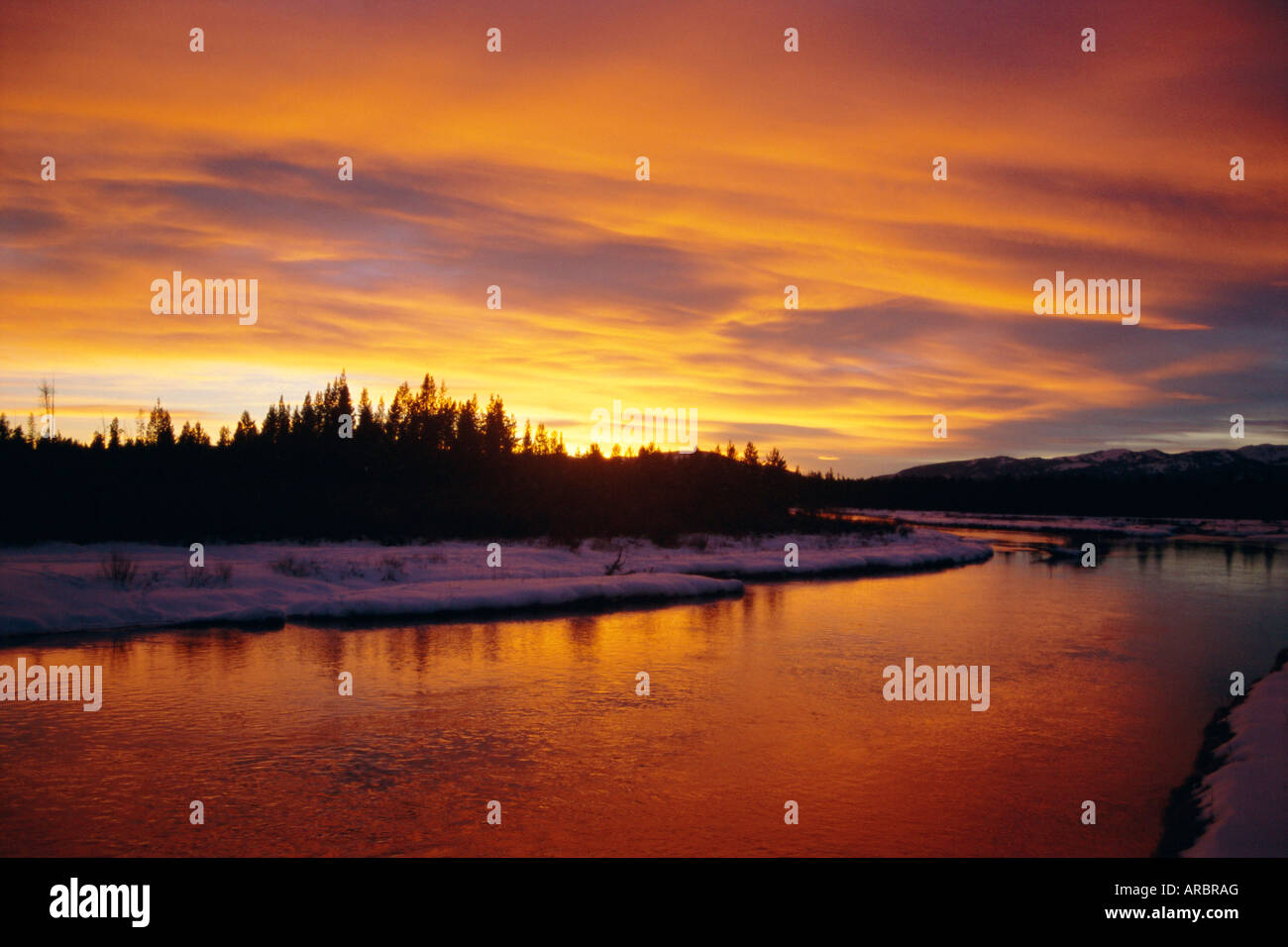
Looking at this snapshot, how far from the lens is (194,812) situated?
8.66 m

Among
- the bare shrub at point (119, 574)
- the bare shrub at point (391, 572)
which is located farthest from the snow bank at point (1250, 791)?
the bare shrub at point (119, 574)

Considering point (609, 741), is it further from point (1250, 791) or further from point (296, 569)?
point (296, 569)

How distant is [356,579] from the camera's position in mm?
25969

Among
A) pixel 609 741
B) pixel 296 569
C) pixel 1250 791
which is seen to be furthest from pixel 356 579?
pixel 1250 791

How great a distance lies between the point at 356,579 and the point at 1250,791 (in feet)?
74.8

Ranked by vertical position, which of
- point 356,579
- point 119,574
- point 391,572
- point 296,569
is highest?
point 119,574

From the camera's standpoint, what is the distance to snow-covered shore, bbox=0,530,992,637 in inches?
786

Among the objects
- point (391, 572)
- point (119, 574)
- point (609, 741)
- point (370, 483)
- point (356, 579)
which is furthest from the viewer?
point (370, 483)

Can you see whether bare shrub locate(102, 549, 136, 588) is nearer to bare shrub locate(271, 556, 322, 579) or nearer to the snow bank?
bare shrub locate(271, 556, 322, 579)

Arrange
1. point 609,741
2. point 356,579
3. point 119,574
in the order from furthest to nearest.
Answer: point 356,579 < point 119,574 < point 609,741

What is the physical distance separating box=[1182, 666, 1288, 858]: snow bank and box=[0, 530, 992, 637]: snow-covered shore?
16987mm

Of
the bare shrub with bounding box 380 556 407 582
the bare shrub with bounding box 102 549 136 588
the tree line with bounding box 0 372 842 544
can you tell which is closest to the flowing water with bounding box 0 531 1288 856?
the bare shrub with bounding box 102 549 136 588

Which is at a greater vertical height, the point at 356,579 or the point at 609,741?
the point at 356,579
